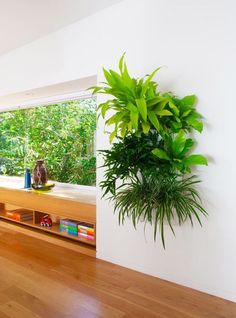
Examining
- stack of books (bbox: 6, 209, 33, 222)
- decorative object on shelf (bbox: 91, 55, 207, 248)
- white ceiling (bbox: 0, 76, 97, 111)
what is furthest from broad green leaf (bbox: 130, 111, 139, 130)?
stack of books (bbox: 6, 209, 33, 222)

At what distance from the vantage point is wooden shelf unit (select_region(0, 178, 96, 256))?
115 inches

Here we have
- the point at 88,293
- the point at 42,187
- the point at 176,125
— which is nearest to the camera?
the point at 176,125

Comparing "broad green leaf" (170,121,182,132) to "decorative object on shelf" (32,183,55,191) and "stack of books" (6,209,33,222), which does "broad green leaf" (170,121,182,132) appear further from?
"stack of books" (6,209,33,222)

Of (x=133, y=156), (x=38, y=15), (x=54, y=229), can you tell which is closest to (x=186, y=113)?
(x=133, y=156)

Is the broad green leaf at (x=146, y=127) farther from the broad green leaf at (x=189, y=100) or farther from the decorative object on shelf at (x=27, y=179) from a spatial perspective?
the decorative object on shelf at (x=27, y=179)

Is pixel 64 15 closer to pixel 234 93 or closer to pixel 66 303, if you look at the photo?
pixel 234 93

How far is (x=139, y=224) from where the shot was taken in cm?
246

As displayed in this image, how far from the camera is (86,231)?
2.99 meters

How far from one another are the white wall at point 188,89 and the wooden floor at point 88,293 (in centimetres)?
15

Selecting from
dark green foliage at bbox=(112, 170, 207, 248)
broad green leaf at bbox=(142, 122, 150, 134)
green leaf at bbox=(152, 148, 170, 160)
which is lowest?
dark green foliage at bbox=(112, 170, 207, 248)

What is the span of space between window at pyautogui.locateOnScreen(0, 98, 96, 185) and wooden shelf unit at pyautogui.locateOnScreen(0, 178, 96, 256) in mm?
317

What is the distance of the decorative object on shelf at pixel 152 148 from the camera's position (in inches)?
75.0

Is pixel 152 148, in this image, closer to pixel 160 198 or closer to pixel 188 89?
pixel 160 198

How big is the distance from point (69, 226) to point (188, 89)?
206 cm
